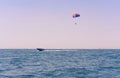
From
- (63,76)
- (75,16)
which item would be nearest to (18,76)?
(63,76)

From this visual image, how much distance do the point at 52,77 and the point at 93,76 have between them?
4.94 meters

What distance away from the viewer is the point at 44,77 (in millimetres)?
28328

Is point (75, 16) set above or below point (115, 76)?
above

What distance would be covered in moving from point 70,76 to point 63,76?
2.77ft

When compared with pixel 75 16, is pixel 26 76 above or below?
below

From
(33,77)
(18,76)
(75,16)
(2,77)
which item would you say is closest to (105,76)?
(33,77)

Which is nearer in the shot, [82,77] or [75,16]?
[82,77]

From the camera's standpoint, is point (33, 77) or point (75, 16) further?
point (75, 16)

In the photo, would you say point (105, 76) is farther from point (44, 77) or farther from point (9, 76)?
point (9, 76)

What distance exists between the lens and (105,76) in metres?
29.1

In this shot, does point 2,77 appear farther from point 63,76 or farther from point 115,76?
point 115,76

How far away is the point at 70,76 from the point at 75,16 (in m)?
19.5

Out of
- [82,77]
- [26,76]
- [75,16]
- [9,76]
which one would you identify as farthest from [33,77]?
[75,16]

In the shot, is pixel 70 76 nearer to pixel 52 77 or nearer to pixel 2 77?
pixel 52 77
